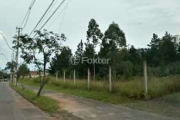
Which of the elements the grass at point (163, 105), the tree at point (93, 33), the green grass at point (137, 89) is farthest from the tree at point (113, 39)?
the grass at point (163, 105)

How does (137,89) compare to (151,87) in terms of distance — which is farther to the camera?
(137,89)

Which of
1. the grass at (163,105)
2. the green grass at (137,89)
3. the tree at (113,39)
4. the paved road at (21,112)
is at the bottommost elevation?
the paved road at (21,112)

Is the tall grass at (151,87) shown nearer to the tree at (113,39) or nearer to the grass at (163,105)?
the grass at (163,105)

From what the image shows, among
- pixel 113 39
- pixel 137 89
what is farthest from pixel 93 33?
pixel 137 89

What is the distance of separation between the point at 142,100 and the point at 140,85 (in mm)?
1439

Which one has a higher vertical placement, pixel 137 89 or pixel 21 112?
pixel 137 89

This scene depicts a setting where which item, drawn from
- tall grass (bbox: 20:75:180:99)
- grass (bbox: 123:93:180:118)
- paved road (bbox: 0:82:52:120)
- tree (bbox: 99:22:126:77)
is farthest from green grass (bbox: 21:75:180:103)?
tree (bbox: 99:22:126:77)

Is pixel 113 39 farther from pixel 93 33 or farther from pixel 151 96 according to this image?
pixel 151 96

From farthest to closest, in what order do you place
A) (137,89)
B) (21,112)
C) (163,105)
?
(137,89) → (21,112) → (163,105)

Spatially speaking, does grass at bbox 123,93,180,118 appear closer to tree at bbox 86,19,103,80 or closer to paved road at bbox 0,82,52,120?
paved road at bbox 0,82,52,120

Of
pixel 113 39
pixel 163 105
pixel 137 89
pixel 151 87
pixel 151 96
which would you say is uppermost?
pixel 113 39

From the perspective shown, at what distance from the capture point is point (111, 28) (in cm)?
6894

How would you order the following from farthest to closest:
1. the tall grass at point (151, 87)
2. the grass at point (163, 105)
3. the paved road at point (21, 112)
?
the tall grass at point (151, 87) < the paved road at point (21, 112) < the grass at point (163, 105)

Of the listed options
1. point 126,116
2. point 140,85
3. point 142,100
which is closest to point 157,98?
point 142,100
